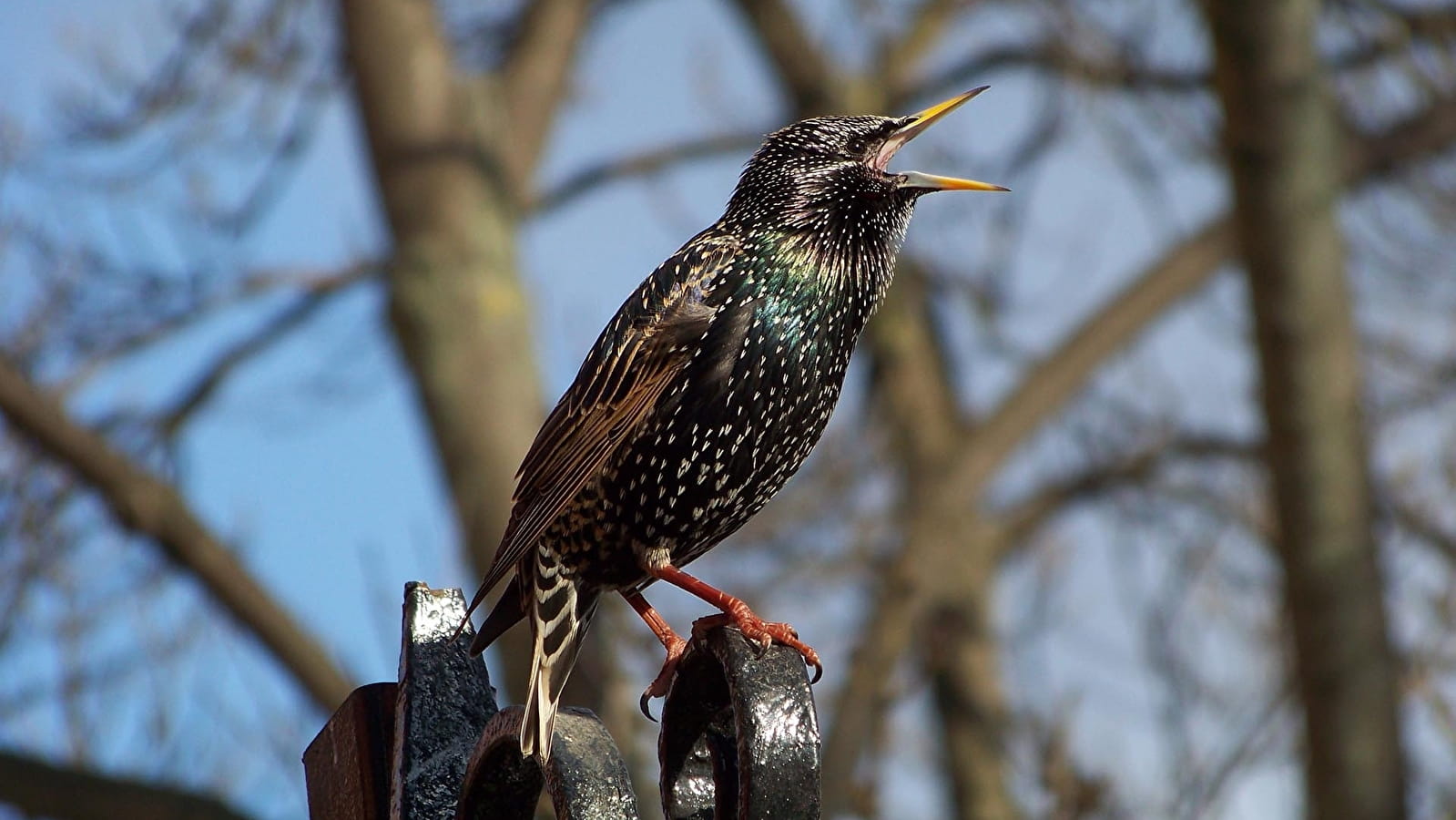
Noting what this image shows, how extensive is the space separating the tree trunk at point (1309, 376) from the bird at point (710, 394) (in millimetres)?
2102

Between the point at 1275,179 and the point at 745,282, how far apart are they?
100 inches

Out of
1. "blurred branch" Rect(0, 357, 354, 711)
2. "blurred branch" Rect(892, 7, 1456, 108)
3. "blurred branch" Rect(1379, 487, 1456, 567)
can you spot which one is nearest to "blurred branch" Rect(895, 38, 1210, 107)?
"blurred branch" Rect(892, 7, 1456, 108)

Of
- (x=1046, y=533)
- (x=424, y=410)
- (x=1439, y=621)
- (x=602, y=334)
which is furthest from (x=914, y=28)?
(x=602, y=334)

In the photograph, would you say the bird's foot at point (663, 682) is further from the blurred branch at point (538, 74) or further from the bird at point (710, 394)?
the blurred branch at point (538, 74)

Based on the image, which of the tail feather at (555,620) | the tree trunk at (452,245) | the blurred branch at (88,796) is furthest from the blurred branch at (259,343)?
the tail feather at (555,620)

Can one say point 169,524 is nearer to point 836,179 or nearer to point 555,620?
point 555,620

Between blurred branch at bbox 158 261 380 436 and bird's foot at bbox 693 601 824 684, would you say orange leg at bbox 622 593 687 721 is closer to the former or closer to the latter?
bird's foot at bbox 693 601 824 684

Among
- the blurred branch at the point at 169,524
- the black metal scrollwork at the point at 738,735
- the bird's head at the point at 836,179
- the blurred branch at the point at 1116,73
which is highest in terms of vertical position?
the blurred branch at the point at 1116,73

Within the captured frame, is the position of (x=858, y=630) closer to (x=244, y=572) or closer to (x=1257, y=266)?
(x=244, y=572)

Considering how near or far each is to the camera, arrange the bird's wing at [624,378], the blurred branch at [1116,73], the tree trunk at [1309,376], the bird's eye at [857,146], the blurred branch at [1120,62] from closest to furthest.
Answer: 1. the bird's wing at [624,378]
2. the bird's eye at [857,146]
3. the tree trunk at [1309,376]
4. the blurred branch at [1120,62]
5. the blurred branch at [1116,73]

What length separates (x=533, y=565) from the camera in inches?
116

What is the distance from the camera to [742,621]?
2.53 m

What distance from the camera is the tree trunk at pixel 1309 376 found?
4617 millimetres

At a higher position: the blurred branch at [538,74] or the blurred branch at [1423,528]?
the blurred branch at [538,74]
